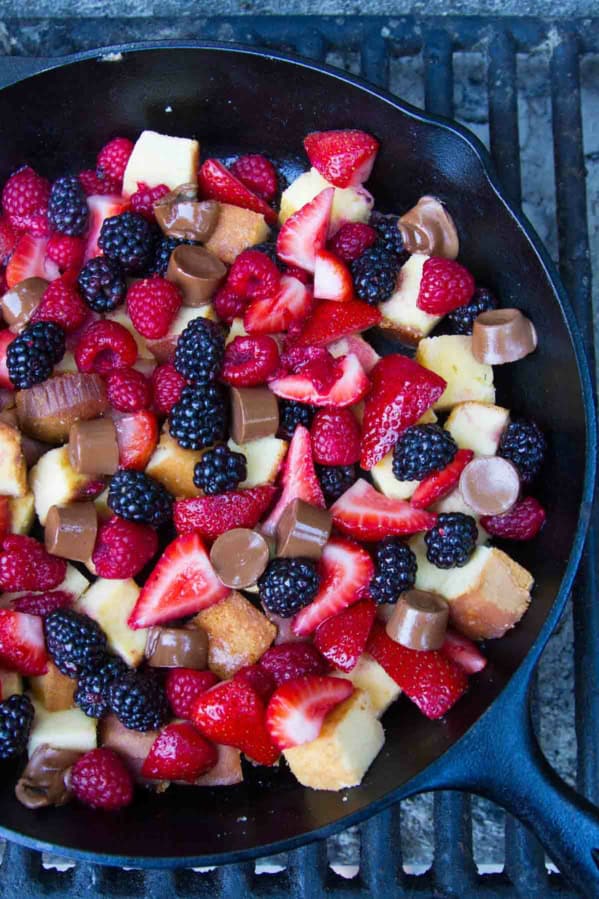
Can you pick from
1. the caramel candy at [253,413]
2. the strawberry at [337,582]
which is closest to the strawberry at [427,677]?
the strawberry at [337,582]

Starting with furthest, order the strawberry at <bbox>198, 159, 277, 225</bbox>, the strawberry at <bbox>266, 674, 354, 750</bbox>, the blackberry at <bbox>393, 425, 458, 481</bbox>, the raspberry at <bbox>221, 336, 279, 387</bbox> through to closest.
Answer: the strawberry at <bbox>198, 159, 277, 225</bbox> < the raspberry at <bbox>221, 336, 279, 387</bbox> < the blackberry at <bbox>393, 425, 458, 481</bbox> < the strawberry at <bbox>266, 674, 354, 750</bbox>

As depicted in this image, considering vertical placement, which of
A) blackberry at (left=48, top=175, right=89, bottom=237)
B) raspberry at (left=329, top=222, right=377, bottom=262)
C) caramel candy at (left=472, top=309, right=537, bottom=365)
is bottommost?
caramel candy at (left=472, top=309, right=537, bottom=365)

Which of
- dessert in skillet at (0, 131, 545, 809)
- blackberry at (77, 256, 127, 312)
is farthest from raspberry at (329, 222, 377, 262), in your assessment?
blackberry at (77, 256, 127, 312)

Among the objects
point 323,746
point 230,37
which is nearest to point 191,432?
point 323,746

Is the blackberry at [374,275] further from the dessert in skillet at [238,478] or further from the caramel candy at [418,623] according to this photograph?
the caramel candy at [418,623]

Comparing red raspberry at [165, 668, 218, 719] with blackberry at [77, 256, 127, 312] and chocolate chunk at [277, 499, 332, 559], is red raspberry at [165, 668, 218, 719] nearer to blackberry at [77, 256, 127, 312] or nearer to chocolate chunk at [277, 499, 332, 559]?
chocolate chunk at [277, 499, 332, 559]

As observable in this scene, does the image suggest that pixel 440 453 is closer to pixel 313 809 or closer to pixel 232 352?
pixel 232 352

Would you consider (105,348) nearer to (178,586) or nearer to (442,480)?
(178,586)
